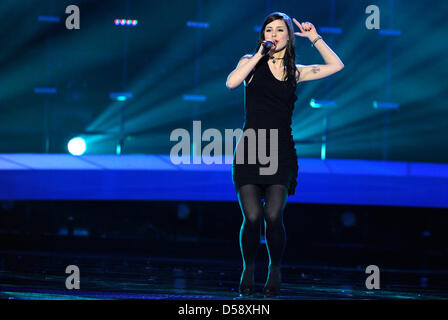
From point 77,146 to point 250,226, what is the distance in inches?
127

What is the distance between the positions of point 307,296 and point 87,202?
2918 mm

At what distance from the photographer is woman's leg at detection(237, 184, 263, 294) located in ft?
7.93

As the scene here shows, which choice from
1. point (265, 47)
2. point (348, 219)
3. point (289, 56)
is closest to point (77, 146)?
point (348, 219)

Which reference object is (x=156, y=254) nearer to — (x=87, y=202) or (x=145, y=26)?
(x=87, y=202)

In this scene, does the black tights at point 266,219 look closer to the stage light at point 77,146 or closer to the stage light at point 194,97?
the stage light at point 194,97

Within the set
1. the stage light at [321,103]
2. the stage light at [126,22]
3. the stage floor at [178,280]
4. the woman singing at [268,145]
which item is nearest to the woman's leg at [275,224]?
the woman singing at [268,145]

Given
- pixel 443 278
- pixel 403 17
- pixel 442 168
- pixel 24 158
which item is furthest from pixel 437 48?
pixel 24 158

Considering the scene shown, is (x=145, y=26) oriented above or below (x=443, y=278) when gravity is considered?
above

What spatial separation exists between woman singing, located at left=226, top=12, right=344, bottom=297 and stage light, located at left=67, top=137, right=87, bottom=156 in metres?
3.07

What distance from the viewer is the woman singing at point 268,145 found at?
2.41m

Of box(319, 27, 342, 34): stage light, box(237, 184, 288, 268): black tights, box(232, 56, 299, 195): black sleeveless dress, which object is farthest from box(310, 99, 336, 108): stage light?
box(237, 184, 288, 268): black tights

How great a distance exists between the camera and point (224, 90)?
540 cm
